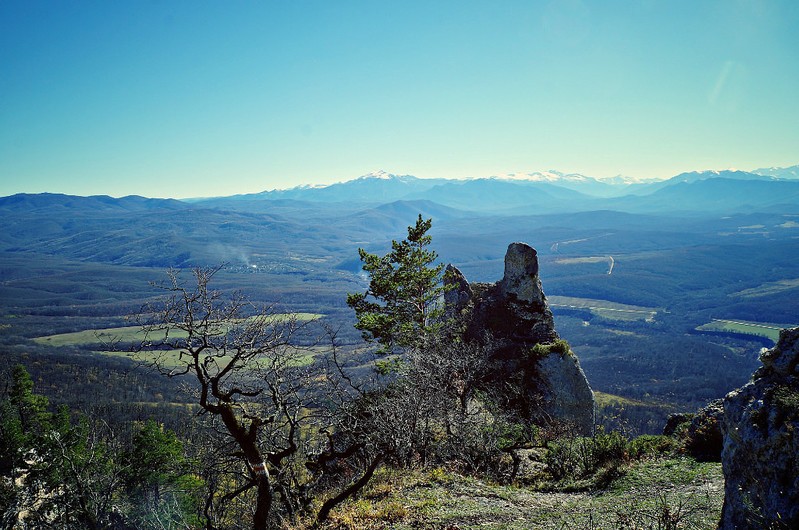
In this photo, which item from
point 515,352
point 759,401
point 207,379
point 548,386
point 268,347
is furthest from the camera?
point 515,352

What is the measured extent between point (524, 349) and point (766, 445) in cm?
2200

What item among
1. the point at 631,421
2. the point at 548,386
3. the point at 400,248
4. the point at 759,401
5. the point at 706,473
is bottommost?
the point at 631,421

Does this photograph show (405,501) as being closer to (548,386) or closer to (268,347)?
(268,347)

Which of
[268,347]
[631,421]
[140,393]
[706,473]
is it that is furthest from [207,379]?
[140,393]

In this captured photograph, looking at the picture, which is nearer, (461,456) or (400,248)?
(461,456)

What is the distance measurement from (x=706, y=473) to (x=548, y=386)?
14.1 m

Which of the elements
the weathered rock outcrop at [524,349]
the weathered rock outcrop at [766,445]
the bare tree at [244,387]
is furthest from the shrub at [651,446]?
the bare tree at [244,387]

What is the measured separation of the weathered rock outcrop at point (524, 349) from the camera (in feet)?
89.4

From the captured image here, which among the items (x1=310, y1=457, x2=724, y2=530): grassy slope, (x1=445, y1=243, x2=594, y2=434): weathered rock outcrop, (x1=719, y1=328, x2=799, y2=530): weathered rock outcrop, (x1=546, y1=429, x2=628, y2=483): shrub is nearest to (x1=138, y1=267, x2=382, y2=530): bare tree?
(x1=310, y1=457, x2=724, y2=530): grassy slope

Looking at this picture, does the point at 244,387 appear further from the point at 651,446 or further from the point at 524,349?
the point at 524,349

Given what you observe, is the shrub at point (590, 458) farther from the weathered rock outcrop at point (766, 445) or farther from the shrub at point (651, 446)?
the weathered rock outcrop at point (766, 445)

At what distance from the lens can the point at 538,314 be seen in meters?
32.2

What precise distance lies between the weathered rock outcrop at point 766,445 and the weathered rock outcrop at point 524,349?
54.6 feet

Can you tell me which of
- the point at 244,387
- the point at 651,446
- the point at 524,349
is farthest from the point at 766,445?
the point at 524,349
